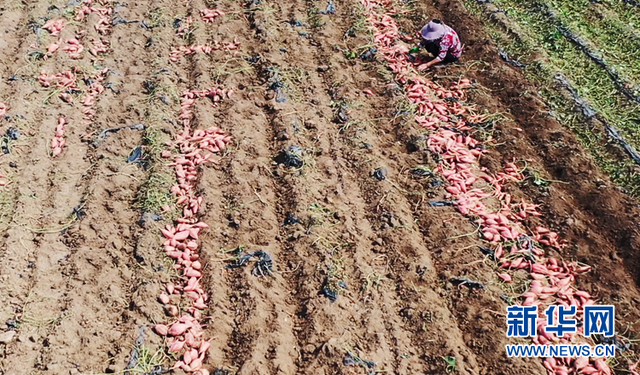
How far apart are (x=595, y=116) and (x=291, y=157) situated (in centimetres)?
330

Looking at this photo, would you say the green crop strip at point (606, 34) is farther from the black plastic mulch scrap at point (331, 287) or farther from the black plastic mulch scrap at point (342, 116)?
the black plastic mulch scrap at point (331, 287)

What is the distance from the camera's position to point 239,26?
7453mm

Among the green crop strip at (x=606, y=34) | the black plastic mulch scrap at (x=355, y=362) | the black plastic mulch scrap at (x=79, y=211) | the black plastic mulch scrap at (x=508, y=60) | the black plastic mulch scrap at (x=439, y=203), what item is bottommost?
the black plastic mulch scrap at (x=79, y=211)

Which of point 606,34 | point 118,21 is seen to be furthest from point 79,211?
point 606,34

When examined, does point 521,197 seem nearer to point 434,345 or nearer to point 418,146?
point 418,146

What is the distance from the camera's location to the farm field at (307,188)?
4242mm

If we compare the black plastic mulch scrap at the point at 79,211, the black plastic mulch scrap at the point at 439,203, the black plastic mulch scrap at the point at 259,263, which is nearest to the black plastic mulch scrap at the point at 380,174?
the black plastic mulch scrap at the point at 439,203

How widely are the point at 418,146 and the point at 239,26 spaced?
3.20 m

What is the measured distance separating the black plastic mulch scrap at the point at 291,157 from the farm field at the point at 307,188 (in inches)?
1.2

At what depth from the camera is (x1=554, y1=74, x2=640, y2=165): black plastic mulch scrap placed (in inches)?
222

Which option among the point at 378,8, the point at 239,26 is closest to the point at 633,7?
the point at 378,8

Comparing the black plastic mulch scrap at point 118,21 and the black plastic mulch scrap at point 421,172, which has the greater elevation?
the black plastic mulch scrap at point 421,172

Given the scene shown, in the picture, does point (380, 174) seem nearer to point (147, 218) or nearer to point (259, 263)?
point (259, 263)

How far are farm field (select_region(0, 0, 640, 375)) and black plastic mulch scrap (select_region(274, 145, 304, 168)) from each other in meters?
0.03
